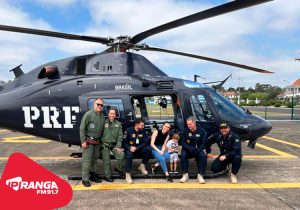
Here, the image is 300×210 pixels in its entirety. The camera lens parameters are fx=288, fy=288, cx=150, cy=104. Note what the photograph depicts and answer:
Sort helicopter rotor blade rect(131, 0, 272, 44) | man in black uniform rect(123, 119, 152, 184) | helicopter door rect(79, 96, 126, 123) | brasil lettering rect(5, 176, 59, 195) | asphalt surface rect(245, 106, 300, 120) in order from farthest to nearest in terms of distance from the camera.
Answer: asphalt surface rect(245, 106, 300, 120) → helicopter door rect(79, 96, 126, 123) → man in black uniform rect(123, 119, 152, 184) → helicopter rotor blade rect(131, 0, 272, 44) → brasil lettering rect(5, 176, 59, 195)

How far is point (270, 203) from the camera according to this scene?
4.82m

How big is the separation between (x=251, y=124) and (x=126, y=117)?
9.78ft

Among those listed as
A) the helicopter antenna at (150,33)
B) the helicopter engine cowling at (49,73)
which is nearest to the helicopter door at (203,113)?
the helicopter antenna at (150,33)

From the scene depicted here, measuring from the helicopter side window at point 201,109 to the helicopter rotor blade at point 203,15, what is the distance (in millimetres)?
1822

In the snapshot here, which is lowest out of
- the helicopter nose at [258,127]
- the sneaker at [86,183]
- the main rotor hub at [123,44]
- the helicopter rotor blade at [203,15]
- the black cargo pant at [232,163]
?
the sneaker at [86,183]

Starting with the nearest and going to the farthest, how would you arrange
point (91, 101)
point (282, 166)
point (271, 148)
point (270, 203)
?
point (270, 203) → point (91, 101) → point (282, 166) → point (271, 148)

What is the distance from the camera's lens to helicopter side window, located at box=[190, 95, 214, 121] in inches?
268

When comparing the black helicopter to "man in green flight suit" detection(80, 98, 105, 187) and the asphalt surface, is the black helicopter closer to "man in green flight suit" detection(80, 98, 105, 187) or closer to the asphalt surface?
"man in green flight suit" detection(80, 98, 105, 187)

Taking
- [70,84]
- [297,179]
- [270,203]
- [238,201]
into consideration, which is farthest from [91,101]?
[297,179]

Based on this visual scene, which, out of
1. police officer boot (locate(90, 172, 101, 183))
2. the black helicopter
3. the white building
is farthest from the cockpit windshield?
the white building

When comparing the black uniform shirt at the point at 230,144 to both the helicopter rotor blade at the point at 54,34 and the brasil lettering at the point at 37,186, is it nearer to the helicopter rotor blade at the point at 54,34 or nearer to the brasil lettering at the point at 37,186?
the helicopter rotor blade at the point at 54,34

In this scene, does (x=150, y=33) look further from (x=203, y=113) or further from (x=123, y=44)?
(x=203, y=113)

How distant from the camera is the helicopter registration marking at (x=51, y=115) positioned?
6.57 m

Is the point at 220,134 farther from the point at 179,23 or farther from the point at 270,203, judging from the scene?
the point at 179,23
